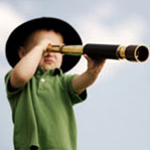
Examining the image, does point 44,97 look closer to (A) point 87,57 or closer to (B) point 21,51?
(A) point 87,57

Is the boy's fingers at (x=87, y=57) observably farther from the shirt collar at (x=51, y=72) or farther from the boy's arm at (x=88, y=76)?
the shirt collar at (x=51, y=72)

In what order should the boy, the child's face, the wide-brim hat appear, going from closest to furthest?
the boy, the child's face, the wide-brim hat

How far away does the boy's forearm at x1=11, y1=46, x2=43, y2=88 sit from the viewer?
2.82m

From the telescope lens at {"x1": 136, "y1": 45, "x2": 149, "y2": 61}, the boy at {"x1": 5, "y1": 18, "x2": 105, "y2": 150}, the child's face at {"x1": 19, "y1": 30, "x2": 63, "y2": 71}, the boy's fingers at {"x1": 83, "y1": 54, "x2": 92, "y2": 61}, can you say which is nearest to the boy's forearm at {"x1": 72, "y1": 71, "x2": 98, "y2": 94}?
the boy at {"x1": 5, "y1": 18, "x2": 105, "y2": 150}

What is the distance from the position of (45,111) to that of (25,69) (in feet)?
1.03

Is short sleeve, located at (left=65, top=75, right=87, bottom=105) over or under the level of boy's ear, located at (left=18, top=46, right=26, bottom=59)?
under

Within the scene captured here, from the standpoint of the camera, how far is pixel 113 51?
241cm

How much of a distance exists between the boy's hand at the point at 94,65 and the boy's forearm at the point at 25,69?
0.37 meters

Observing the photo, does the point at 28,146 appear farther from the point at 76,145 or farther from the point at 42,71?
the point at 42,71

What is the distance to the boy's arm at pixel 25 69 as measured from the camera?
2818 millimetres

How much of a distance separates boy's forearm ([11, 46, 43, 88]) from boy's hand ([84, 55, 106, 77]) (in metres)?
0.37

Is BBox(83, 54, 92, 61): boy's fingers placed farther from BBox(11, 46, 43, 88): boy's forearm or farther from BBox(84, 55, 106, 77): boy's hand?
BBox(11, 46, 43, 88): boy's forearm

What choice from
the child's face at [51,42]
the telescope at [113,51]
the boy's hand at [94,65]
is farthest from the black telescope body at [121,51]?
the child's face at [51,42]

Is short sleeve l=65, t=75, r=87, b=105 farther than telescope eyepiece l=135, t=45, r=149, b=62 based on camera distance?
Yes
